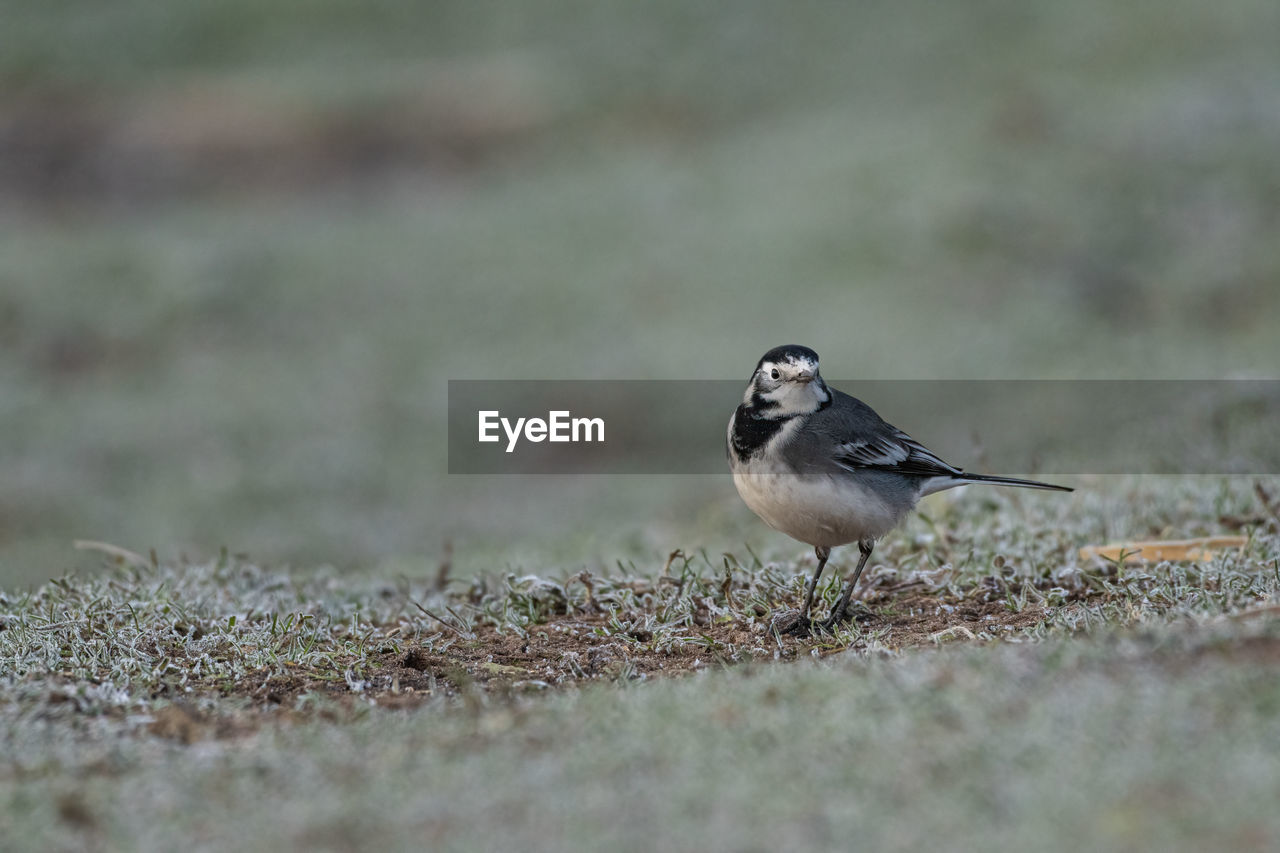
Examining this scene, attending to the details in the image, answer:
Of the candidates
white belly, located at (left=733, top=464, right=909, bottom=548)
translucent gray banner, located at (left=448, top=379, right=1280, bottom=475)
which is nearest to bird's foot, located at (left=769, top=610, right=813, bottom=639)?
white belly, located at (left=733, top=464, right=909, bottom=548)

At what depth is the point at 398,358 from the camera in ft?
41.4

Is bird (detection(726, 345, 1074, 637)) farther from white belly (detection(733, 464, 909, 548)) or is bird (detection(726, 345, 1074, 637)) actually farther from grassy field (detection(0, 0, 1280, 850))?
grassy field (detection(0, 0, 1280, 850))

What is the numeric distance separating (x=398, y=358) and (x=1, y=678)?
28.8 feet

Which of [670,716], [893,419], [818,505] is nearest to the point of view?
[670,716]

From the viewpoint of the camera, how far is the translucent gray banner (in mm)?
7863

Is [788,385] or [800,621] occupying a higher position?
[788,385]

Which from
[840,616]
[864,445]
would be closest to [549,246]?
[864,445]

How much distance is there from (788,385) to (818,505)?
52 centimetres

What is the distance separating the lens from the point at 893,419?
10617mm

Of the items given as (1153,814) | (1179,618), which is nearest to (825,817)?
(1153,814)

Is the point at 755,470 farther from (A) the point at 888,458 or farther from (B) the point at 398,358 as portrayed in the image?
(B) the point at 398,358

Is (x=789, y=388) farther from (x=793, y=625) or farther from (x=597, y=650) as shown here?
(x=597, y=650)

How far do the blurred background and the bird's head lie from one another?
1.67 m

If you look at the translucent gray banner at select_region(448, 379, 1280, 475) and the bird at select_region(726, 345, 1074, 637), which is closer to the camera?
the bird at select_region(726, 345, 1074, 637)
